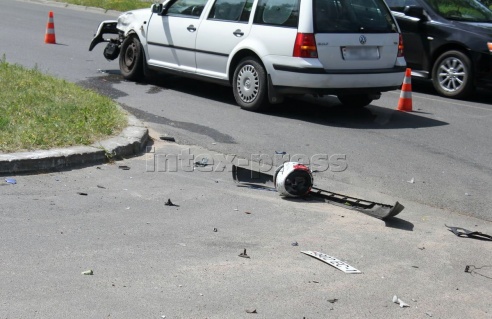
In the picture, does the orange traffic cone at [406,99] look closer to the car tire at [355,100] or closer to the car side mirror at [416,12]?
the car tire at [355,100]

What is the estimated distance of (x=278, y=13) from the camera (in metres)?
11.1

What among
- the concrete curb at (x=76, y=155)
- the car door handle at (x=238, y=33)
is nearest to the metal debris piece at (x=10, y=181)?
the concrete curb at (x=76, y=155)

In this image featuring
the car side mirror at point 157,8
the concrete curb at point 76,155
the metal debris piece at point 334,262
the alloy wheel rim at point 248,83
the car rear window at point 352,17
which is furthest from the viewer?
the car side mirror at point 157,8

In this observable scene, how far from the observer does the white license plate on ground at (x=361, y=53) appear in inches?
427

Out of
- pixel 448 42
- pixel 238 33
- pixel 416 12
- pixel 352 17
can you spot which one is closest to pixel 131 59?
pixel 238 33

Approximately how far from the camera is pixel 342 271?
568 cm

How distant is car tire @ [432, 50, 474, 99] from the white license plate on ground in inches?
116

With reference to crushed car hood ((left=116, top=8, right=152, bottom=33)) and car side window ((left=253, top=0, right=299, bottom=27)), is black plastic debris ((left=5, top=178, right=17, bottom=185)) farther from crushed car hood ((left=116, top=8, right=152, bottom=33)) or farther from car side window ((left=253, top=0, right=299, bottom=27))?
crushed car hood ((left=116, top=8, right=152, bottom=33))

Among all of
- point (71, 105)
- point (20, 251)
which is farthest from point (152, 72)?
point (20, 251)

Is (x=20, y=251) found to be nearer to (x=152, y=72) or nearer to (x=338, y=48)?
(x=338, y=48)

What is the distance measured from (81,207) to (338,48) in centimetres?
510

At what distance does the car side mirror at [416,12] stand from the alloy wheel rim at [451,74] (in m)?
0.91

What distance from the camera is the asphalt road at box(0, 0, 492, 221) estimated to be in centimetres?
827

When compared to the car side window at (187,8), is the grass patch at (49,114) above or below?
below
